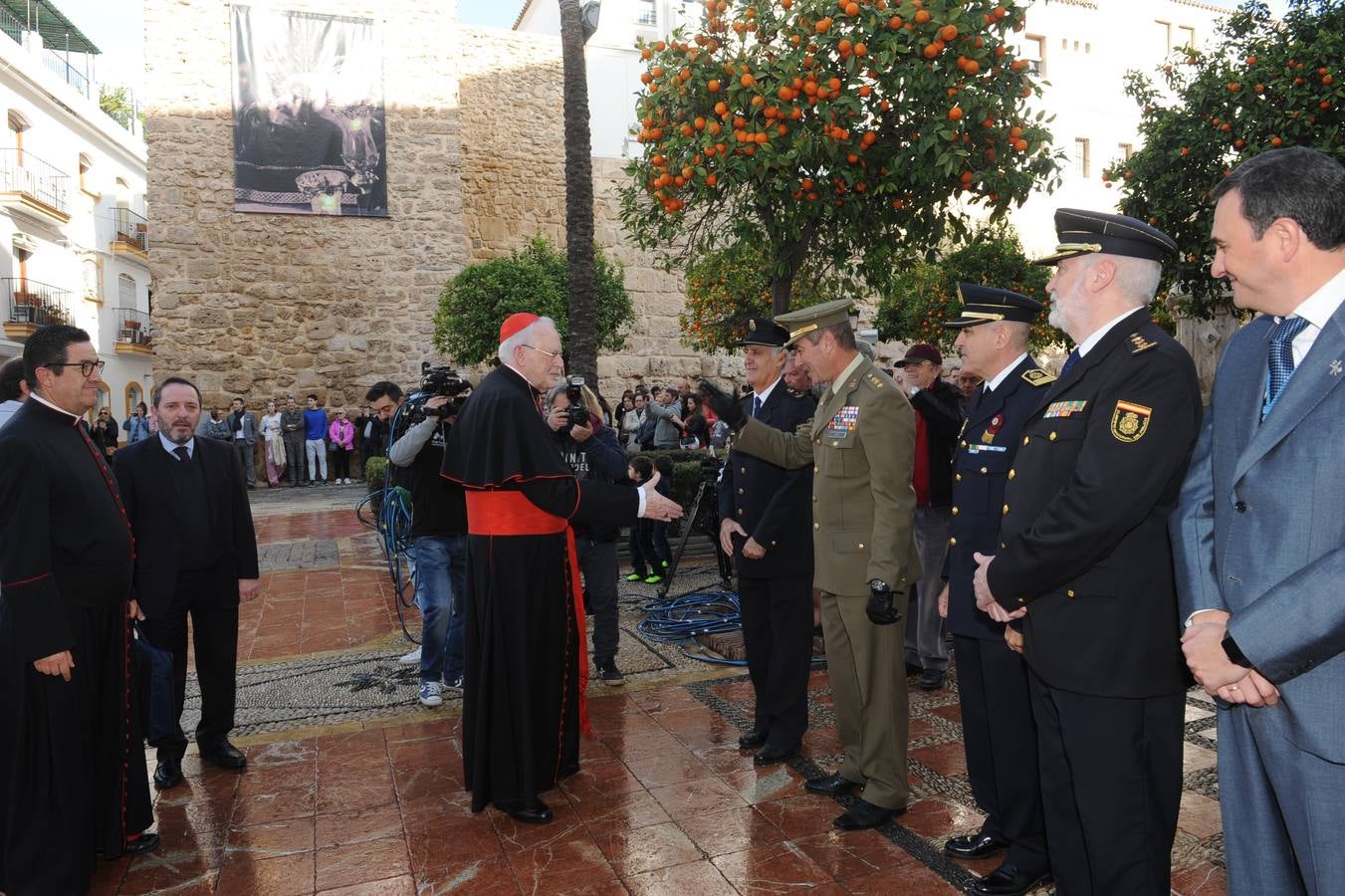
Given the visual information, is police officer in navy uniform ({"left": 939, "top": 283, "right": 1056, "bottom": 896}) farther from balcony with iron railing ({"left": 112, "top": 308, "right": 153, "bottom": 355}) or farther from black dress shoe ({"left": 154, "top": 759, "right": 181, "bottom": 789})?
balcony with iron railing ({"left": 112, "top": 308, "right": 153, "bottom": 355})

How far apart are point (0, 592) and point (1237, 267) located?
386 centimetres

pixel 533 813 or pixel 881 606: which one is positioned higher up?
pixel 881 606

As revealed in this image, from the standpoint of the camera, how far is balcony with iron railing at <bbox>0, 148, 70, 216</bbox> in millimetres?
22433

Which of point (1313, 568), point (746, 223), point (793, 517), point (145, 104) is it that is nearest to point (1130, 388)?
point (1313, 568)

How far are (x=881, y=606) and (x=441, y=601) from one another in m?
3.00

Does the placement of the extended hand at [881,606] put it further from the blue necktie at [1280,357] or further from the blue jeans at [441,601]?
the blue jeans at [441,601]

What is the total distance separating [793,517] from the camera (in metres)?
4.35

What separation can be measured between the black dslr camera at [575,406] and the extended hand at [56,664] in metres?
2.51

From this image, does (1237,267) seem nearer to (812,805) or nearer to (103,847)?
(812,805)

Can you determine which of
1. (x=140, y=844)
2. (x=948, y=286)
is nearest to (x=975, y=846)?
(x=140, y=844)

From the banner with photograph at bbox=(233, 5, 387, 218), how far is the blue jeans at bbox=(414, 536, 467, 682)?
16.4m

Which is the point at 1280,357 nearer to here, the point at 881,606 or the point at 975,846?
the point at 881,606

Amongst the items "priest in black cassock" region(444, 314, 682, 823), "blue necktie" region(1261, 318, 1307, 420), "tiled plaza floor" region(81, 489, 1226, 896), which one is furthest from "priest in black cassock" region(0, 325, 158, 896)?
"blue necktie" region(1261, 318, 1307, 420)

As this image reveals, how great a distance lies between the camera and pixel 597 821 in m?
3.76
